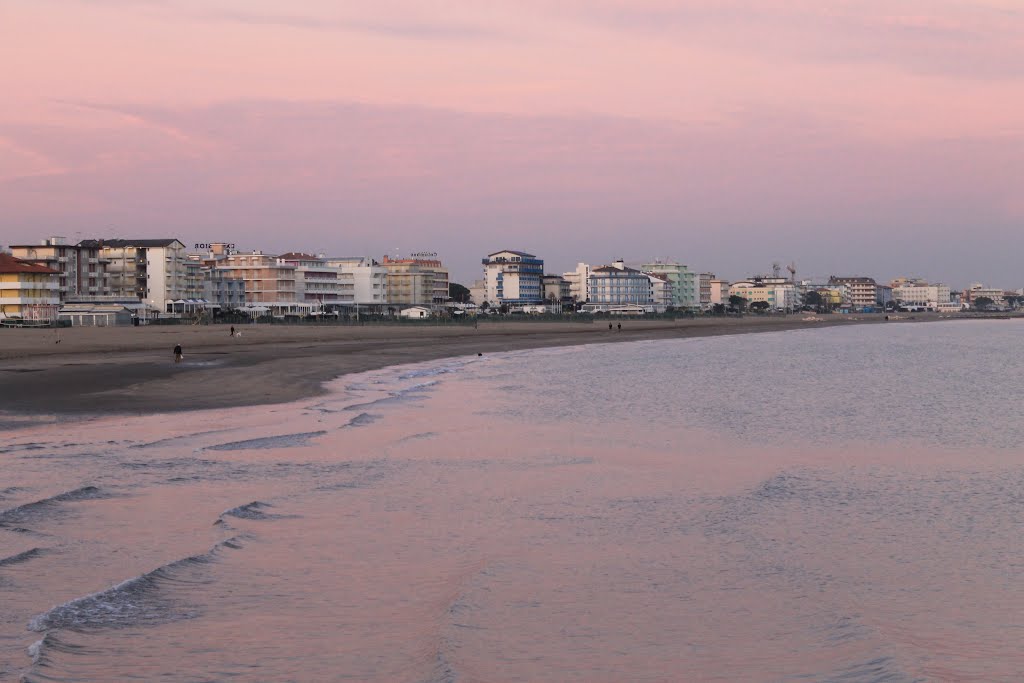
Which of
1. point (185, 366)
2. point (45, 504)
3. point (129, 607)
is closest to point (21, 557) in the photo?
point (129, 607)

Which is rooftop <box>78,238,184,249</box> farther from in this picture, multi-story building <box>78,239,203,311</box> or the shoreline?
the shoreline

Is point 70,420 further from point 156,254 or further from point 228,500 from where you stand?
point 156,254

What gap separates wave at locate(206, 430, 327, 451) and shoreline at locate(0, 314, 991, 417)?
596 centimetres

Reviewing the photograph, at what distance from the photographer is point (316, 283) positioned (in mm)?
156500

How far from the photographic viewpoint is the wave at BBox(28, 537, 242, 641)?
8984 millimetres

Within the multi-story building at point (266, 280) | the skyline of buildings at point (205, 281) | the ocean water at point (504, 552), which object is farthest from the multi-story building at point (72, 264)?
the ocean water at point (504, 552)

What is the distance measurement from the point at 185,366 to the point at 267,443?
22.6 meters

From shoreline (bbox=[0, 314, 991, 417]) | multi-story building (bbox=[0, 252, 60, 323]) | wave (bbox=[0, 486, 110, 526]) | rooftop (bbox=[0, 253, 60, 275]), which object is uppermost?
rooftop (bbox=[0, 253, 60, 275])

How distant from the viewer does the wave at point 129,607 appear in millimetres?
8984

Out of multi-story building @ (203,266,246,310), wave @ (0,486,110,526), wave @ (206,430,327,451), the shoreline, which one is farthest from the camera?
multi-story building @ (203,266,246,310)

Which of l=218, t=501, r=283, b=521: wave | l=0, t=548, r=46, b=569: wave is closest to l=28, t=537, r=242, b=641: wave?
l=0, t=548, r=46, b=569: wave

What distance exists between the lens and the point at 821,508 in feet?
49.8

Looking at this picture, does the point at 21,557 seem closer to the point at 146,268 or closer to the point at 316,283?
the point at 146,268

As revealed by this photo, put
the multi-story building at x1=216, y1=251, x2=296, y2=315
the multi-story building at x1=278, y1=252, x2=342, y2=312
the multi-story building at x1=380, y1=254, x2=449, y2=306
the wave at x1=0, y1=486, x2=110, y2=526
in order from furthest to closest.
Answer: the multi-story building at x1=380, y1=254, x2=449, y2=306, the multi-story building at x1=278, y1=252, x2=342, y2=312, the multi-story building at x1=216, y1=251, x2=296, y2=315, the wave at x1=0, y1=486, x2=110, y2=526
